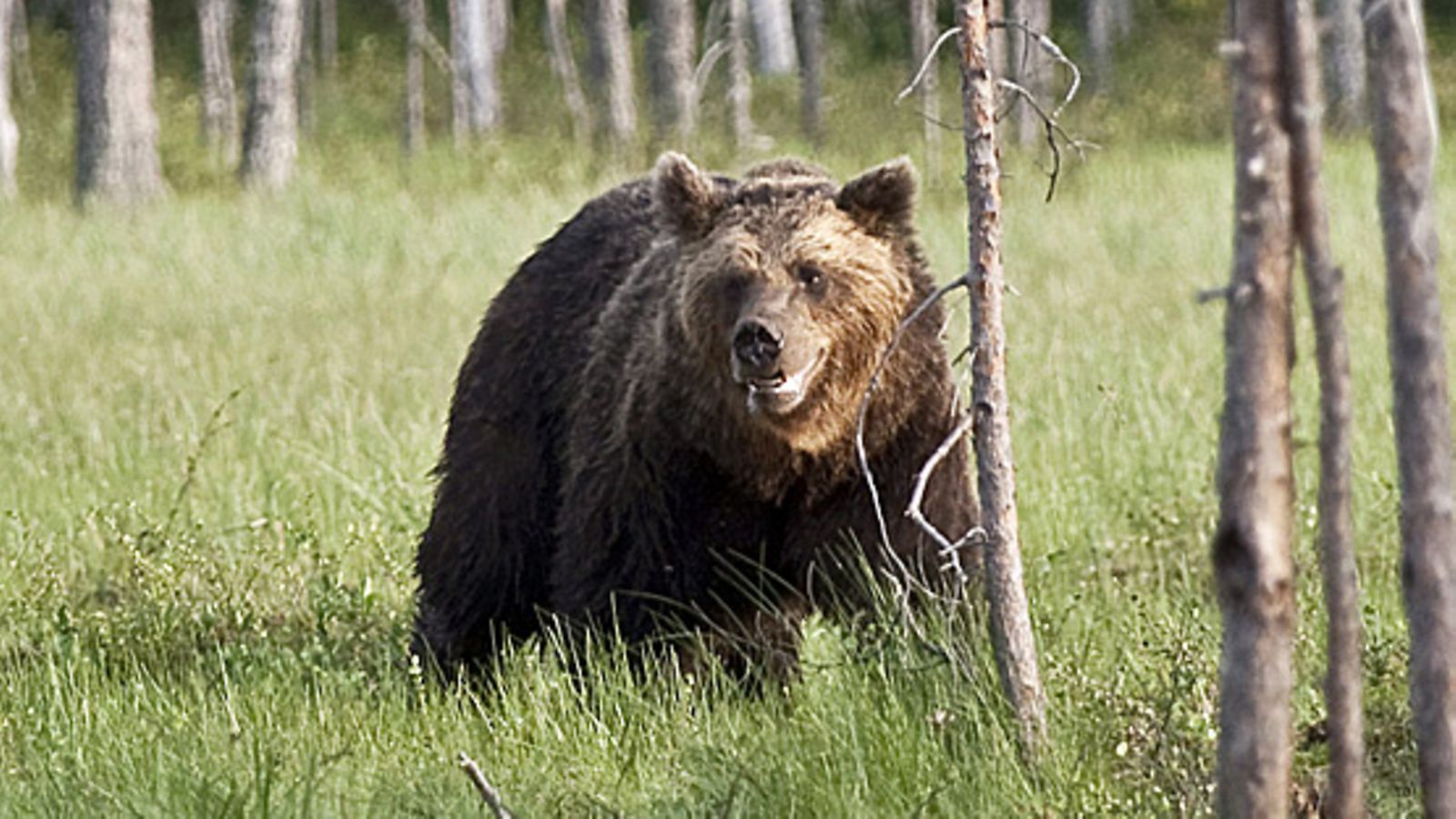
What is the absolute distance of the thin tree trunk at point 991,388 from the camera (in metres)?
4.18

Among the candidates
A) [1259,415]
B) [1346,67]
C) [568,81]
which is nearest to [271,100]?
[568,81]

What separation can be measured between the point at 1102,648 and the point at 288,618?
250 cm

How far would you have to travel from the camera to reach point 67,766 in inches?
172

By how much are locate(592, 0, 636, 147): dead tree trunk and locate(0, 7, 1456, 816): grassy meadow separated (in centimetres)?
574

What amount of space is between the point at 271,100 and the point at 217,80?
41.4 feet

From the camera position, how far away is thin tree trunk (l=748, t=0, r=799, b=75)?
34.2 metres

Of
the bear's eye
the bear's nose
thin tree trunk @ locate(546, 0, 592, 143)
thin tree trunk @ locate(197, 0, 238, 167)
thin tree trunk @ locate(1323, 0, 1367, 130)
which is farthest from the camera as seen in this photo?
thin tree trunk @ locate(197, 0, 238, 167)

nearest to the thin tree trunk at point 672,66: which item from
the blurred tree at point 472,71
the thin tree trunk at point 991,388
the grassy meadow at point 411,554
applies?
the grassy meadow at point 411,554

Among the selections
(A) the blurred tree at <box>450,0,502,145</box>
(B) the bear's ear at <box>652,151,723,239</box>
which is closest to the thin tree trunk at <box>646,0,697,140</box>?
(A) the blurred tree at <box>450,0,502,145</box>

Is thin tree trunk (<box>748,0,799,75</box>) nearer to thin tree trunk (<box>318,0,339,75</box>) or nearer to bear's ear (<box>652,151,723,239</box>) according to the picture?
thin tree trunk (<box>318,0,339,75</box>)

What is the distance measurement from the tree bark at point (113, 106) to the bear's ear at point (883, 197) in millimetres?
14869

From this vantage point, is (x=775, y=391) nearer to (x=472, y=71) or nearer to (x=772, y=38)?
(x=472, y=71)

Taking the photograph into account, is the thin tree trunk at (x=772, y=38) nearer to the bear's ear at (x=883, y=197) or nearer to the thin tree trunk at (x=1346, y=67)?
the thin tree trunk at (x=1346, y=67)

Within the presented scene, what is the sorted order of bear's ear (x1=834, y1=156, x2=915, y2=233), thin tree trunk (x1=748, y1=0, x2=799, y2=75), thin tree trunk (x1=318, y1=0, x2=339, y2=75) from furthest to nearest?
thin tree trunk (x1=318, y1=0, x2=339, y2=75), thin tree trunk (x1=748, y1=0, x2=799, y2=75), bear's ear (x1=834, y1=156, x2=915, y2=233)
